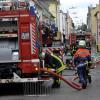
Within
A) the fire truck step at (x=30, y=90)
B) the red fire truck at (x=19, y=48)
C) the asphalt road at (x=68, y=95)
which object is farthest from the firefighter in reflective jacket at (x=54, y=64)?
the red fire truck at (x=19, y=48)

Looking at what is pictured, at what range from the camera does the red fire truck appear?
14.9 meters

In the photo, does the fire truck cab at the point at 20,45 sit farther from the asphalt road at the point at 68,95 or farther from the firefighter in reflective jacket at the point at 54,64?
the firefighter in reflective jacket at the point at 54,64

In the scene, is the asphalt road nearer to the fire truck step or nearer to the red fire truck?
the fire truck step

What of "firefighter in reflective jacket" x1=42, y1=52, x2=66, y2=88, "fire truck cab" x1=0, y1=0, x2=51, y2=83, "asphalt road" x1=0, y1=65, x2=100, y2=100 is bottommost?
"asphalt road" x1=0, y1=65, x2=100, y2=100

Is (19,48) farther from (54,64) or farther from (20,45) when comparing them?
(54,64)

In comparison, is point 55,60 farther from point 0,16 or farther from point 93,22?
point 93,22

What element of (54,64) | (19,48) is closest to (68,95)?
(19,48)

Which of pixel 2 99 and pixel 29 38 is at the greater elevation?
pixel 29 38

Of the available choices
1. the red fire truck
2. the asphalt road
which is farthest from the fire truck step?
the red fire truck

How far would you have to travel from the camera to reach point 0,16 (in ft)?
49.3

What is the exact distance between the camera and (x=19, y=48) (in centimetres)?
1491

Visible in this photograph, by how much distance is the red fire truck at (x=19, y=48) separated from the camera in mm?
14883

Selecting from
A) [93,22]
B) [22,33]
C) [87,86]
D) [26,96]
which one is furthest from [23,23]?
[93,22]

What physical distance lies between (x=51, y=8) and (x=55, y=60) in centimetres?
10900
